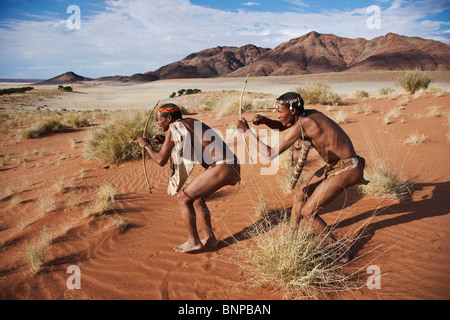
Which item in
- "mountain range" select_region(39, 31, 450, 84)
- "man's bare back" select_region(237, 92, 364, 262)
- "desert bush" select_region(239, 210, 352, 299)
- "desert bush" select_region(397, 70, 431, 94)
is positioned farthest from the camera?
"mountain range" select_region(39, 31, 450, 84)

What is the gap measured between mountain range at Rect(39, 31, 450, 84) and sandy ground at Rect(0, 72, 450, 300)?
218 ft

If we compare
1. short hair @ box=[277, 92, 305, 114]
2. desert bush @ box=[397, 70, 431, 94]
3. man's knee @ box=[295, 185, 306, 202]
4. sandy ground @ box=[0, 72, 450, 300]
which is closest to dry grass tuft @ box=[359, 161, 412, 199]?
sandy ground @ box=[0, 72, 450, 300]

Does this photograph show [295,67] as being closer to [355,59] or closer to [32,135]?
[355,59]

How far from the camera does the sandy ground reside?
2.91m

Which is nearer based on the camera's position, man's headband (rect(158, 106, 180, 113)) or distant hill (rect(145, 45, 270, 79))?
man's headband (rect(158, 106, 180, 113))

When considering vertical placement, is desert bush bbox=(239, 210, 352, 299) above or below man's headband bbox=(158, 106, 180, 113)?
below

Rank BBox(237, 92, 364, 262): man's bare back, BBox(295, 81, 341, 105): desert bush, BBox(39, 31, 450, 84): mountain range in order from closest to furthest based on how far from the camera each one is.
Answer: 1. BBox(237, 92, 364, 262): man's bare back
2. BBox(295, 81, 341, 105): desert bush
3. BBox(39, 31, 450, 84): mountain range

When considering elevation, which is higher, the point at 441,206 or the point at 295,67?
the point at 295,67

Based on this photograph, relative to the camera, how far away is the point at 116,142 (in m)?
8.54

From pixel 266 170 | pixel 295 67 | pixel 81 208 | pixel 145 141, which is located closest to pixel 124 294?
pixel 145 141

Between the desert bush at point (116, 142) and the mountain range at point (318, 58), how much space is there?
209 feet

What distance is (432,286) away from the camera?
2639mm

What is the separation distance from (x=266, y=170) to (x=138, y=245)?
3858mm

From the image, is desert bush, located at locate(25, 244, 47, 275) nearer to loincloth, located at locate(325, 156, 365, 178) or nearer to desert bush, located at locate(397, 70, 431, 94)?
loincloth, located at locate(325, 156, 365, 178)
